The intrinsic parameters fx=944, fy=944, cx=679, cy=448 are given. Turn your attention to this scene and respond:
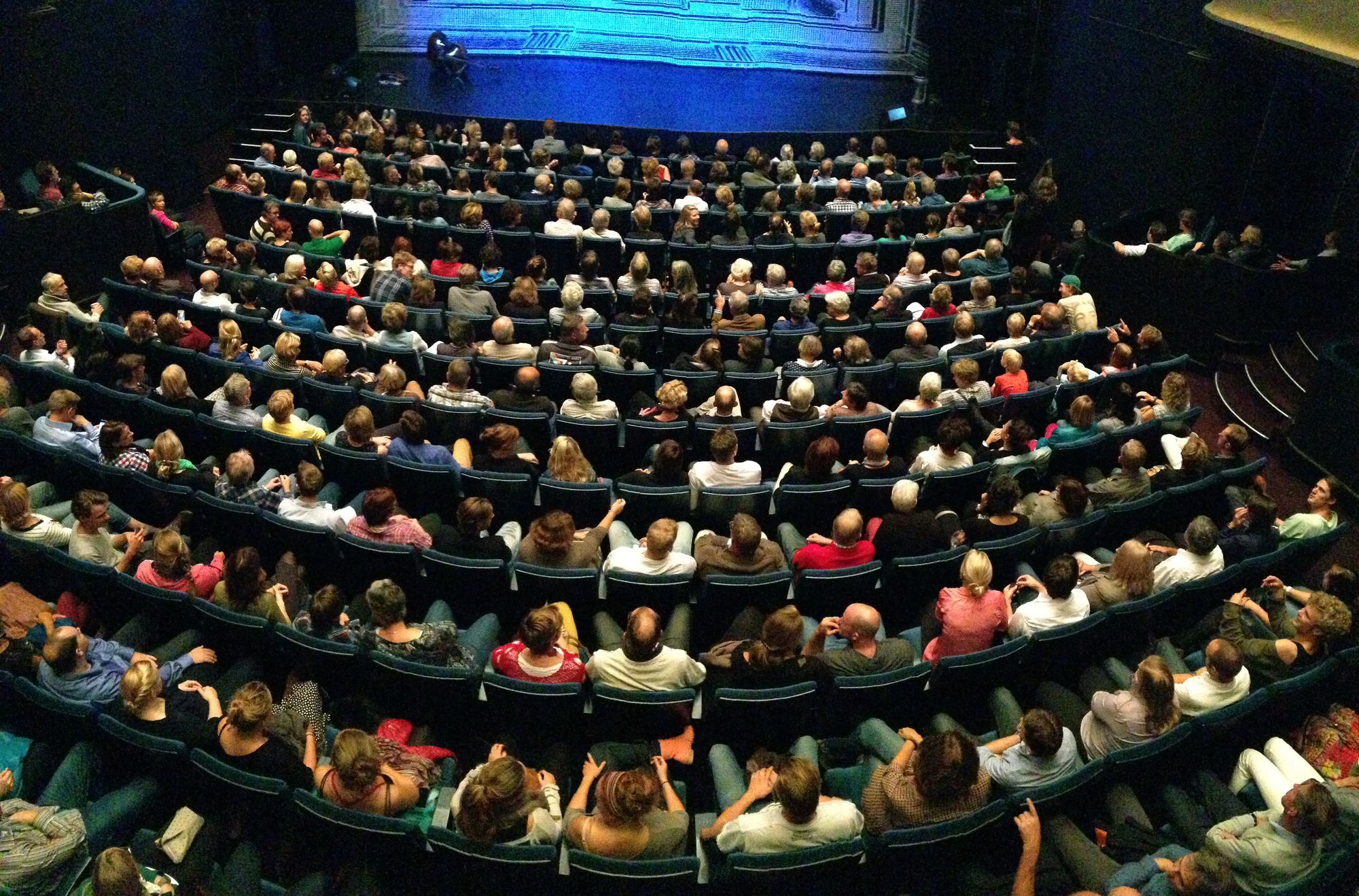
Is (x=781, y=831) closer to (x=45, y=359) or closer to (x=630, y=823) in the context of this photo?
(x=630, y=823)

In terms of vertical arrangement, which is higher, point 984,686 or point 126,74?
point 126,74

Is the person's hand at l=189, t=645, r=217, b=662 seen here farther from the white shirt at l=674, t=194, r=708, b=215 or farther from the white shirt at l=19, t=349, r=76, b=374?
the white shirt at l=674, t=194, r=708, b=215

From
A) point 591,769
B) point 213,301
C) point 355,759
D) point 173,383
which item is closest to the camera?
point 355,759

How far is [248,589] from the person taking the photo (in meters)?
4.31

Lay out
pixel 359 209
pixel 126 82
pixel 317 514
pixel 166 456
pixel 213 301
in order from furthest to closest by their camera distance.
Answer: pixel 126 82, pixel 359 209, pixel 213 301, pixel 166 456, pixel 317 514

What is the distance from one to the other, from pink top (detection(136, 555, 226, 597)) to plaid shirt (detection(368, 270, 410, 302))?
3501 millimetres

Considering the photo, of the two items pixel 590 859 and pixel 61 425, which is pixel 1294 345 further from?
pixel 61 425

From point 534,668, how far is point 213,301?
480 centimetres

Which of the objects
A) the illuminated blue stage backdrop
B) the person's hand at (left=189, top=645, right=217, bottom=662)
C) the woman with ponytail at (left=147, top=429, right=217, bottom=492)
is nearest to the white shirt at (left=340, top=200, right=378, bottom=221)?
the woman with ponytail at (left=147, top=429, right=217, bottom=492)

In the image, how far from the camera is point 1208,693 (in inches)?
159

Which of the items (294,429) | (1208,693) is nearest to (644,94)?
(294,429)

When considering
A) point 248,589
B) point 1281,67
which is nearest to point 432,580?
point 248,589

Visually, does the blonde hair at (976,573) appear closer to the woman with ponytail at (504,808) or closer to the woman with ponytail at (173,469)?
the woman with ponytail at (504,808)

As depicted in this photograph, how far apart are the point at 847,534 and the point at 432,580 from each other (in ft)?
6.90
